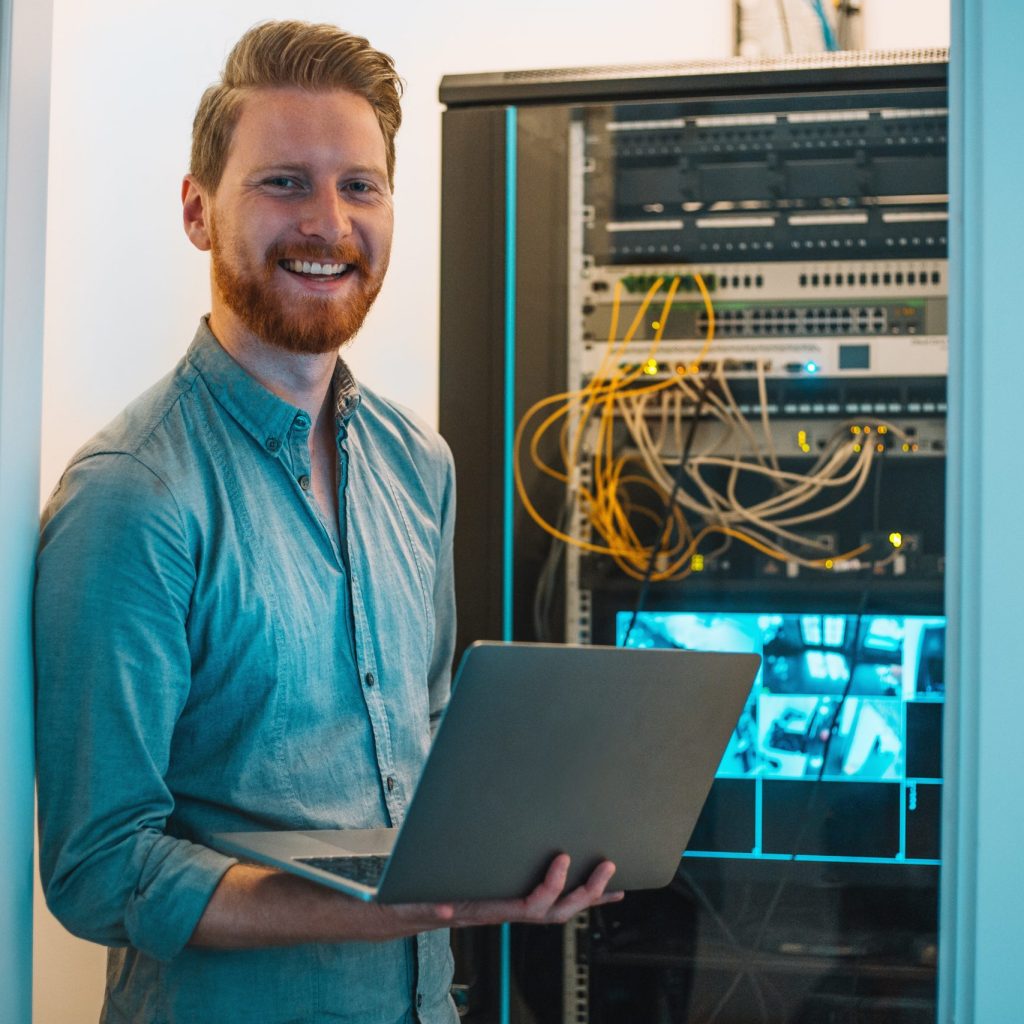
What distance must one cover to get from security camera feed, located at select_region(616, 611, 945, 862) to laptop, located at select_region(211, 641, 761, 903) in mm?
738

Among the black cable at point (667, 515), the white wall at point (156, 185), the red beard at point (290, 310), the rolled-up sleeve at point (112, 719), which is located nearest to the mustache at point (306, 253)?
the red beard at point (290, 310)

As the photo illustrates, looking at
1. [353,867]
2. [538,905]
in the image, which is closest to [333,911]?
[353,867]

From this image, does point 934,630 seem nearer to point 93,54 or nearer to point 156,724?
point 156,724

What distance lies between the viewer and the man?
0.99 meters

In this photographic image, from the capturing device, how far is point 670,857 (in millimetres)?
1033

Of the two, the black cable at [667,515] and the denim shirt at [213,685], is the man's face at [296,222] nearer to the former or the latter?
the denim shirt at [213,685]

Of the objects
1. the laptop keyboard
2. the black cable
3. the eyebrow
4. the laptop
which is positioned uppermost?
the eyebrow

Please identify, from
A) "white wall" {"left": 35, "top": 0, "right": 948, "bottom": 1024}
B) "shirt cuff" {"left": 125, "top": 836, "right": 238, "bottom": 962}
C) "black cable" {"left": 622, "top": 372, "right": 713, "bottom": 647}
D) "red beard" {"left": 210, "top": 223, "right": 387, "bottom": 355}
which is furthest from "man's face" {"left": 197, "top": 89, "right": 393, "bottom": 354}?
"white wall" {"left": 35, "top": 0, "right": 948, "bottom": 1024}

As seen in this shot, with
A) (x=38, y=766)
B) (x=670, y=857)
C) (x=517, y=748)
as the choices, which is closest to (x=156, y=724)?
(x=38, y=766)

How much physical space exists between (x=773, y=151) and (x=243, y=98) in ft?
2.64

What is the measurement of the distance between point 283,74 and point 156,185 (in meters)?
1.10

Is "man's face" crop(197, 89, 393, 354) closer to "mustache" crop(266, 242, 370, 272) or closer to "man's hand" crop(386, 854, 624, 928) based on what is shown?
"mustache" crop(266, 242, 370, 272)

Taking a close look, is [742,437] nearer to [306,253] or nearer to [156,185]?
[306,253]

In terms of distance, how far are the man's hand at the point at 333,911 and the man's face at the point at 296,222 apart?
0.51 metres
